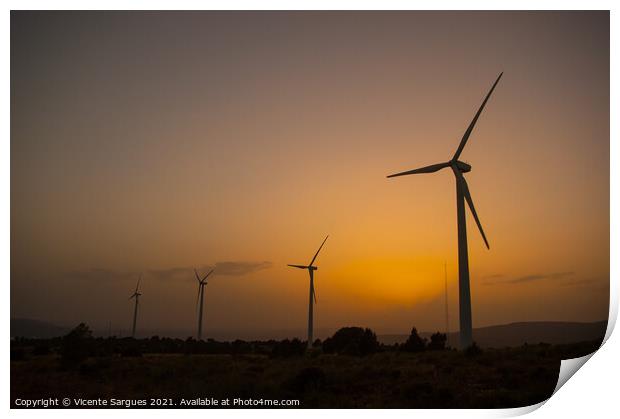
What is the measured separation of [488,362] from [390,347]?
9.67 metres

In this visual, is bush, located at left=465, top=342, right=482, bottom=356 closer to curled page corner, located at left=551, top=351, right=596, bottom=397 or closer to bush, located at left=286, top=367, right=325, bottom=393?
curled page corner, located at left=551, top=351, right=596, bottom=397

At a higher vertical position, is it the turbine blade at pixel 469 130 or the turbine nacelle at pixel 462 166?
the turbine blade at pixel 469 130

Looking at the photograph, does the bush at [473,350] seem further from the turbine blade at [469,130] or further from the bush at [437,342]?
the turbine blade at [469,130]

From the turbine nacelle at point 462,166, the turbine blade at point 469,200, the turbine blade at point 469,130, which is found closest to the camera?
the turbine blade at point 469,130

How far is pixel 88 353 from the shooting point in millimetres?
23297

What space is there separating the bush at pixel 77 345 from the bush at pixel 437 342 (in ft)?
42.1

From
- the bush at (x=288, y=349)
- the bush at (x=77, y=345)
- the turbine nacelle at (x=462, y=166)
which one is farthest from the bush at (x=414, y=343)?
the bush at (x=77, y=345)

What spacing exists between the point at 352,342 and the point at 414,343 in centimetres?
258

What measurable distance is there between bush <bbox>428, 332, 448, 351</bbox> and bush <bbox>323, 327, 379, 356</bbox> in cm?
221

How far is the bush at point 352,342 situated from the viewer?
26641 millimetres

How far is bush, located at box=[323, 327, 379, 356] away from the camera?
26641mm
